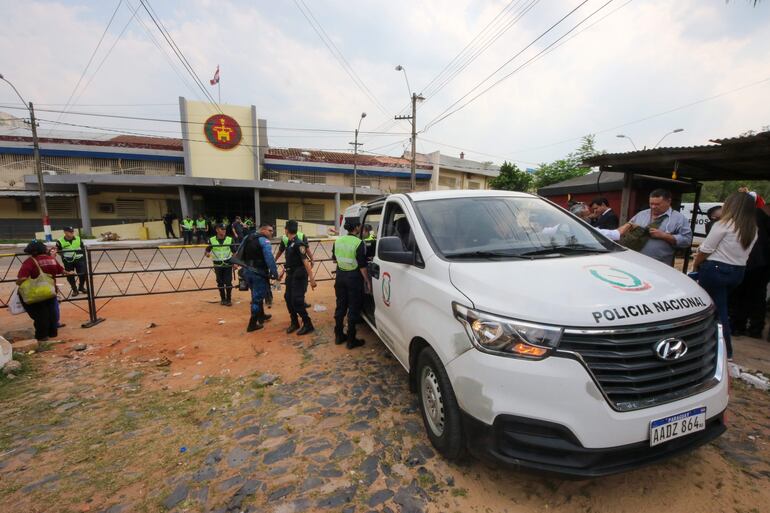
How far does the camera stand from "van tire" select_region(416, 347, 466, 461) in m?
2.21

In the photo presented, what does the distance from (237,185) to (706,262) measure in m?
22.8

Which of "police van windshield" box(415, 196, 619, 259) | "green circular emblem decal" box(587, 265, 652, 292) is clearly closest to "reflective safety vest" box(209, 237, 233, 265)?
"police van windshield" box(415, 196, 619, 259)

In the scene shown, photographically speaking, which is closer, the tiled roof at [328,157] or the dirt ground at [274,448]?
the dirt ground at [274,448]

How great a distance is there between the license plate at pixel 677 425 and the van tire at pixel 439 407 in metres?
1.02

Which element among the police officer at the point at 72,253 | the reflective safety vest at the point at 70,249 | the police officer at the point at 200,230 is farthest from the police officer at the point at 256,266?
the police officer at the point at 200,230

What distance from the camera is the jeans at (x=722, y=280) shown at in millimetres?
3322

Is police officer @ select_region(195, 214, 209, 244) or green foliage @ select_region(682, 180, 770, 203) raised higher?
green foliage @ select_region(682, 180, 770, 203)

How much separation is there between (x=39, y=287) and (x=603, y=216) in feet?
27.1

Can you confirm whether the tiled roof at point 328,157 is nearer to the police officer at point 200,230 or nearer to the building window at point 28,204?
the police officer at point 200,230

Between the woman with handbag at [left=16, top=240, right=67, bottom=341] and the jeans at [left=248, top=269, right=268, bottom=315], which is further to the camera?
A: the jeans at [left=248, top=269, right=268, bottom=315]

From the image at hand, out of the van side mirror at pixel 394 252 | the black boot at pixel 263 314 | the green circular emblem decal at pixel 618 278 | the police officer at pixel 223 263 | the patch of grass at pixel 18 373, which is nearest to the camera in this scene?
the green circular emblem decal at pixel 618 278

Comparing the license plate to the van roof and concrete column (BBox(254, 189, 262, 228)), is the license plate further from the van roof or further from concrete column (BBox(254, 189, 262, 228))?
concrete column (BBox(254, 189, 262, 228))

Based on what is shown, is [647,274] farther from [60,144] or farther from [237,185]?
[60,144]

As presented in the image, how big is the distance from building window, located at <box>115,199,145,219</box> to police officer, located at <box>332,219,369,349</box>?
80.3 feet
